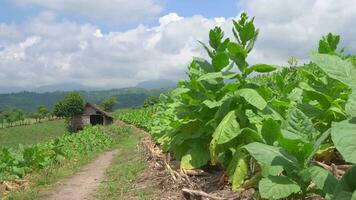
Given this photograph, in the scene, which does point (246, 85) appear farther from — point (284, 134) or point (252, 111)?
point (284, 134)

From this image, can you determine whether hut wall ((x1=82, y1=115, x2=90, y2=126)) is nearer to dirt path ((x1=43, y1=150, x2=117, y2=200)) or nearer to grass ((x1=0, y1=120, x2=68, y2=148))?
grass ((x1=0, y1=120, x2=68, y2=148))

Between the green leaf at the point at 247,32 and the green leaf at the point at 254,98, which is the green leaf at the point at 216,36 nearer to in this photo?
the green leaf at the point at 247,32

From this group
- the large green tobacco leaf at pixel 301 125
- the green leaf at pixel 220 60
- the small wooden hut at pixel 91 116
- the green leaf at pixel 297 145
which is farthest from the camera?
the small wooden hut at pixel 91 116

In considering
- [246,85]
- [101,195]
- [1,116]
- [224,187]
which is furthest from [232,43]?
[1,116]

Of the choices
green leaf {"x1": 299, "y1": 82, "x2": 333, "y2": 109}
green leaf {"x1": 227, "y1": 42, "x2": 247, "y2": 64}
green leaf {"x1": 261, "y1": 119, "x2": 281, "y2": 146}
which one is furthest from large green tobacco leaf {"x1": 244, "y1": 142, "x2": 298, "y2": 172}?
Result: green leaf {"x1": 227, "y1": 42, "x2": 247, "y2": 64}

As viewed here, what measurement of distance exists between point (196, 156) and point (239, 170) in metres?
1.72

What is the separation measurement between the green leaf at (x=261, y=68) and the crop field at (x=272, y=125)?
16 mm

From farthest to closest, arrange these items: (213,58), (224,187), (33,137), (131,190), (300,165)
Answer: (33,137)
(131,190)
(213,58)
(224,187)
(300,165)

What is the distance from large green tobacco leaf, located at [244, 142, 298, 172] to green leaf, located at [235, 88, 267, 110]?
1.13 meters

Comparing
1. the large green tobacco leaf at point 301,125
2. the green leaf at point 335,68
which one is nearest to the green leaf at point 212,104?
the large green tobacco leaf at point 301,125

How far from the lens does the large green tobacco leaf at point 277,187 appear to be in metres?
3.70

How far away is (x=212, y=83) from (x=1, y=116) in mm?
128728

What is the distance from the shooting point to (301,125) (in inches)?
160

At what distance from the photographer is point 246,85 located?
5.95 metres
